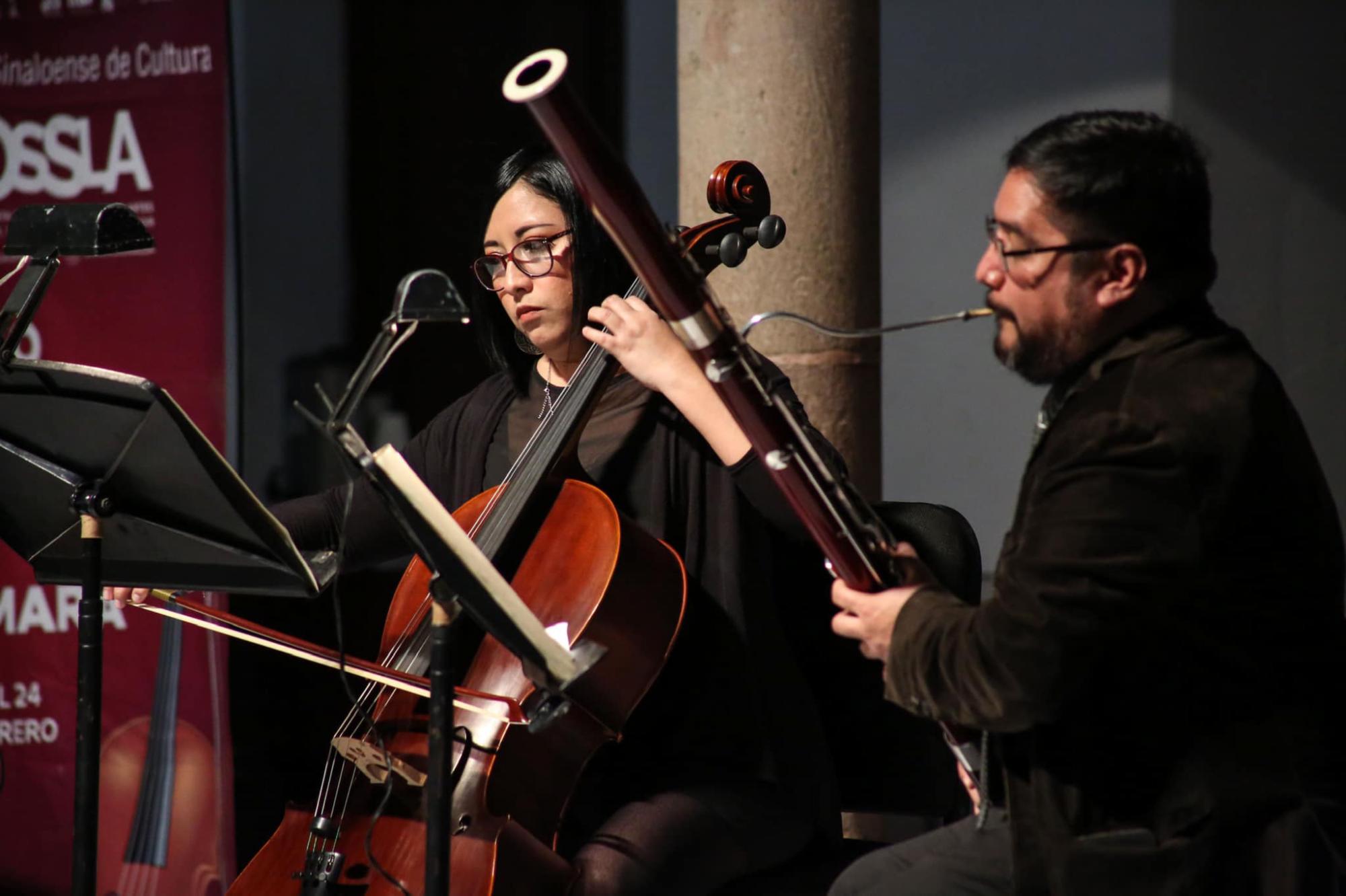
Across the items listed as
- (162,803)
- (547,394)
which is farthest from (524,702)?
(162,803)

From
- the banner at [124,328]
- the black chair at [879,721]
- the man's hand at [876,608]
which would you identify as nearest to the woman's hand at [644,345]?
the black chair at [879,721]

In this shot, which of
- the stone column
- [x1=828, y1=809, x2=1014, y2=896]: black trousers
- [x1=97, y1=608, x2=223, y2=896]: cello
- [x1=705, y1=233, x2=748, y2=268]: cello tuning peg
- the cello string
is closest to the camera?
[x1=828, y1=809, x2=1014, y2=896]: black trousers

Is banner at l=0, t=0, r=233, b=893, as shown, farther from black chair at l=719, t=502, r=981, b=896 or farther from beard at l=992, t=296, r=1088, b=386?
beard at l=992, t=296, r=1088, b=386

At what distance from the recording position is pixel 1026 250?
135 centimetres

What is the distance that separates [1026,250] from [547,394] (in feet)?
3.13

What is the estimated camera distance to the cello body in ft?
5.35

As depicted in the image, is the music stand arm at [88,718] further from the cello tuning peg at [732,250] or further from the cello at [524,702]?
the cello tuning peg at [732,250]

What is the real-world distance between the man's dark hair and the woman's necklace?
96 cm

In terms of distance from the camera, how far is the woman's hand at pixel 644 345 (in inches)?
70.5

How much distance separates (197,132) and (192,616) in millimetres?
1470

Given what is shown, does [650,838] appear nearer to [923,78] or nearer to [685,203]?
[685,203]

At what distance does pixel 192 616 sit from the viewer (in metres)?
1.67

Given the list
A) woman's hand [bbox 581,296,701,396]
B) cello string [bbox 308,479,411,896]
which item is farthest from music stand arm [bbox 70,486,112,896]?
woman's hand [bbox 581,296,701,396]

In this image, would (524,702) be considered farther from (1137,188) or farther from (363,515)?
(1137,188)
